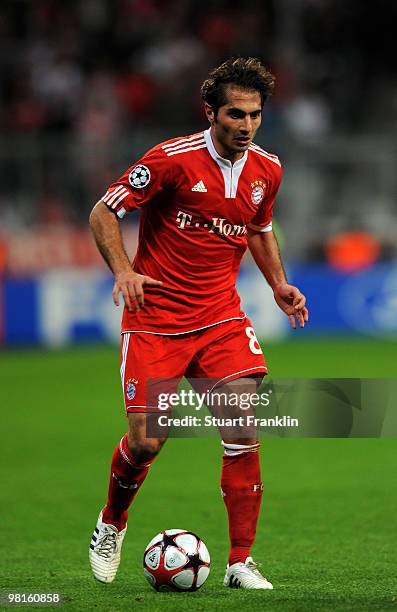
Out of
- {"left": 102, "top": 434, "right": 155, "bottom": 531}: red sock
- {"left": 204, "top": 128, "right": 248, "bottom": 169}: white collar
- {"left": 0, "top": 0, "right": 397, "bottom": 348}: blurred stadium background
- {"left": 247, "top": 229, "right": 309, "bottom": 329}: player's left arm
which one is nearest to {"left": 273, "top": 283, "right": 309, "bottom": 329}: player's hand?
{"left": 247, "top": 229, "right": 309, "bottom": 329}: player's left arm

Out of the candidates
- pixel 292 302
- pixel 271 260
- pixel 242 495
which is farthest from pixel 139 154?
pixel 242 495

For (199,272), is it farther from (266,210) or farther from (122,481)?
(122,481)

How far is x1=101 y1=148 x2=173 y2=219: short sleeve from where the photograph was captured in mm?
5039

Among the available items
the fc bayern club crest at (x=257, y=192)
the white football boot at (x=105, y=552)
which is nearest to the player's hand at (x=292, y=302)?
the fc bayern club crest at (x=257, y=192)

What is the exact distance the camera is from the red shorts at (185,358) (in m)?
5.16

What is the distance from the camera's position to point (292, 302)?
548 cm

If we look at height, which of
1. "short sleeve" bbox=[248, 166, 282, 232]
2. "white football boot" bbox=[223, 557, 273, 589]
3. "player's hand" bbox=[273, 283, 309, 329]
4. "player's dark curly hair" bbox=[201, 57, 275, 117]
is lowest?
"white football boot" bbox=[223, 557, 273, 589]

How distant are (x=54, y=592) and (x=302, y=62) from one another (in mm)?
14154

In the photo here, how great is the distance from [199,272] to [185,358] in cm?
41

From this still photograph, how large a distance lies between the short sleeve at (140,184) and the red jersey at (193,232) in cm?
2

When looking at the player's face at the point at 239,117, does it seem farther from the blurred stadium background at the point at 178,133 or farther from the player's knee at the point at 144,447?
the blurred stadium background at the point at 178,133

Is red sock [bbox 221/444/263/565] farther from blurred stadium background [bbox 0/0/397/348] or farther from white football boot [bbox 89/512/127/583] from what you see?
blurred stadium background [bbox 0/0/397/348]

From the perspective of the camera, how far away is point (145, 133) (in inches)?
629

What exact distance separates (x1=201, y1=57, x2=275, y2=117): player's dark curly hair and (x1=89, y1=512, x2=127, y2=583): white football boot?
201 centimetres
